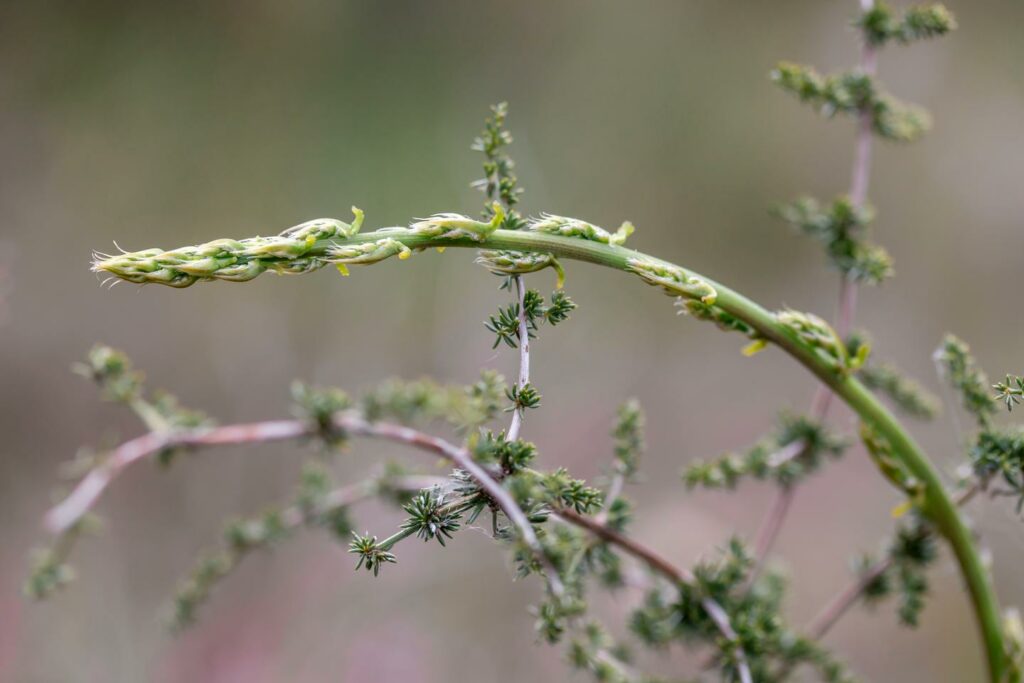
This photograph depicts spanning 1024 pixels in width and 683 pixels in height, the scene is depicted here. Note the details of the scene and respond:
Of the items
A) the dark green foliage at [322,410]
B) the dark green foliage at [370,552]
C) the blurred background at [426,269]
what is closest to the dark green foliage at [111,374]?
the dark green foliage at [322,410]

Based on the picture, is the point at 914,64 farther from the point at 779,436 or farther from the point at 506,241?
the point at 506,241

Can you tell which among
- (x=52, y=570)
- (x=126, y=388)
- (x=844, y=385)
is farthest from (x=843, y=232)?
(x=52, y=570)

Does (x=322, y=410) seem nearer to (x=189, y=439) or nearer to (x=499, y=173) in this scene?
(x=189, y=439)

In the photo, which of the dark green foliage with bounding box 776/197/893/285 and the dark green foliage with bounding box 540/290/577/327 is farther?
the dark green foliage with bounding box 776/197/893/285

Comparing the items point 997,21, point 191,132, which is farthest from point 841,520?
point 191,132

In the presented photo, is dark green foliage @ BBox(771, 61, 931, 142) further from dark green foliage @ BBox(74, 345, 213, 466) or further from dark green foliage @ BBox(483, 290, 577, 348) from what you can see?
dark green foliage @ BBox(74, 345, 213, 466)

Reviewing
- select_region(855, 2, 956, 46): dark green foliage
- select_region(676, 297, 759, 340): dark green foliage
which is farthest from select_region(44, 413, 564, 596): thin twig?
select_region(855, 2, 956, 46): dark green foliage
